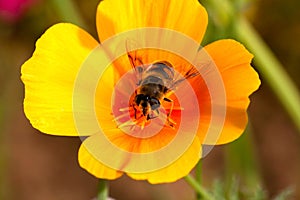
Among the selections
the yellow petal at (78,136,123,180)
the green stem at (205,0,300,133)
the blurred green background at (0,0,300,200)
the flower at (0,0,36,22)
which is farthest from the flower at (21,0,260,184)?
the blurred green background at (0,0,300,200)

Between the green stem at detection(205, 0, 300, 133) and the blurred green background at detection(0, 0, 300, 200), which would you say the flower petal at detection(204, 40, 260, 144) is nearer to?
the green stem at detection(205, 0, 300, 133)

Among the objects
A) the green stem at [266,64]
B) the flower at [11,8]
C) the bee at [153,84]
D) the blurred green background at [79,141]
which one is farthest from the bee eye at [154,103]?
the blurred green background at [79,141]

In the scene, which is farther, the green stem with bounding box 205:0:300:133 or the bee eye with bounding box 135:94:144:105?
the green stem with bounding box 205:0:300:133

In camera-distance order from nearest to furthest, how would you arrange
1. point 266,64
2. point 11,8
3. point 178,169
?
point 178,169, point 266,64, point 11,8

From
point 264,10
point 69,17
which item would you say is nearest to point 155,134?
point 69,17

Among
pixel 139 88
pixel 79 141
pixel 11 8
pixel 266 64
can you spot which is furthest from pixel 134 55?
pixel 79 141

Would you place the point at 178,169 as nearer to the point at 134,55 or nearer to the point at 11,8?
the point at 134,55

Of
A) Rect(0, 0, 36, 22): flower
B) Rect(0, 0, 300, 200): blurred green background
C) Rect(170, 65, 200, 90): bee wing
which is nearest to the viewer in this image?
Rect(170, 65, 200, 90): bee wing
